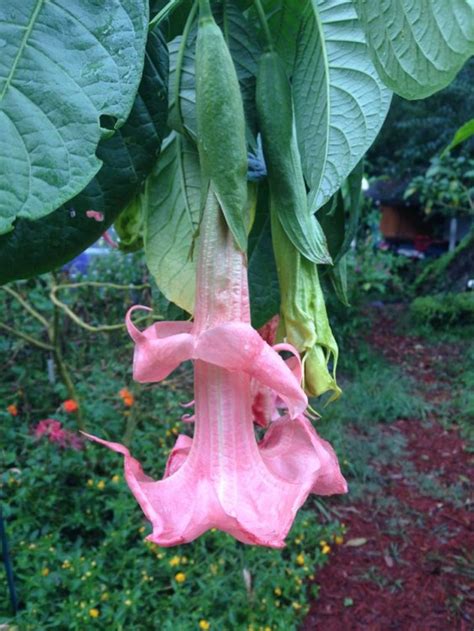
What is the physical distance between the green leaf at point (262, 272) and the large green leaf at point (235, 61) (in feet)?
0.20

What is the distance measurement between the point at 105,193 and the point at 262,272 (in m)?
0.13

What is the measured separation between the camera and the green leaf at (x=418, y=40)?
11.0 inches

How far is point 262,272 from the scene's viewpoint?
0.43 metres

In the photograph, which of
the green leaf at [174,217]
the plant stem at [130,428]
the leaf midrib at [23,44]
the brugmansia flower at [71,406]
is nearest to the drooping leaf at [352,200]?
the green leaf at [174,217]

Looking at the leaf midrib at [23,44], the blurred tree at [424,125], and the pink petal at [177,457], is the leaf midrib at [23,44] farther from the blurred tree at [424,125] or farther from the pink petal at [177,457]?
the blurred tree at [424,125]

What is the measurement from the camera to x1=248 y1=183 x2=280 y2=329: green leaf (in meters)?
0.43

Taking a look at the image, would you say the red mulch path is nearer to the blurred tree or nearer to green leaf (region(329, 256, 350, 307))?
green leaf (region(329, 256, 350, 307))

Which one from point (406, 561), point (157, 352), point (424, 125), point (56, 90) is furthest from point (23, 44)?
point (424, 125)

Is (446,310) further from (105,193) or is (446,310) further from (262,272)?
(105,193)

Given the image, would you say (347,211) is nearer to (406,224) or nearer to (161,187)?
(161,187)

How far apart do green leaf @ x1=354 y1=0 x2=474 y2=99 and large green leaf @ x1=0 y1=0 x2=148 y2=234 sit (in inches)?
4.4

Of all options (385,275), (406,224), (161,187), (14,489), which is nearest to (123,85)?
(161,187)

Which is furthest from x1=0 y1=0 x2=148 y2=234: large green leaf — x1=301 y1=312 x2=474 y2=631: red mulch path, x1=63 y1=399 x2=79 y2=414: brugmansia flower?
x1=301 y1=312 x2=474 y2=631: red mulch path

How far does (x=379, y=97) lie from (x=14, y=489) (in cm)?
211
